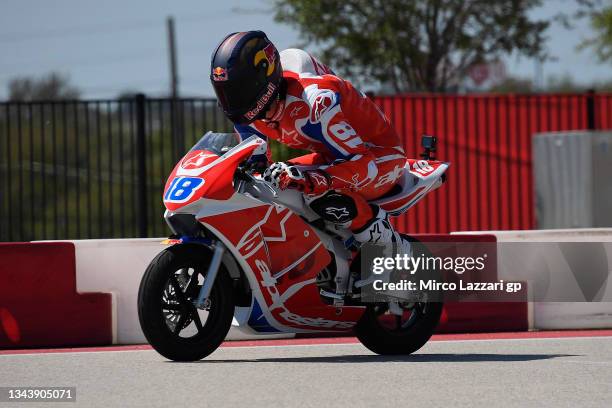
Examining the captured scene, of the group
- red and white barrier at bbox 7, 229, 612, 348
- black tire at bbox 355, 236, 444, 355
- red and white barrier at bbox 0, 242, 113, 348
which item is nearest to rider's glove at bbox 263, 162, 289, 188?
black tire at bbox 355, 236, 444, 355

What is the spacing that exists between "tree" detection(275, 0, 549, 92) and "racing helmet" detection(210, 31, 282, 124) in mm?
13161

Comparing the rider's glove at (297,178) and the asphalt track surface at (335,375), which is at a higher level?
the rider's glove at (297,178)

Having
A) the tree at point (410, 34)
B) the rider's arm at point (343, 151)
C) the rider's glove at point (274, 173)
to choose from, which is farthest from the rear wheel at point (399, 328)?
the tree at point (410, 34)

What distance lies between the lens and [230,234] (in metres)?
7.68

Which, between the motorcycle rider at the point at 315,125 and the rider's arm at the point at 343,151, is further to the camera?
the rider's arm at the point at 343,151

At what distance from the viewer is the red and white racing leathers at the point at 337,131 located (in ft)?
26.5

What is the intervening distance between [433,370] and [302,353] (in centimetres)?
145

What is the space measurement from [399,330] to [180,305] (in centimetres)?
159

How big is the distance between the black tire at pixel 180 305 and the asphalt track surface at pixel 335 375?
0.12 meters

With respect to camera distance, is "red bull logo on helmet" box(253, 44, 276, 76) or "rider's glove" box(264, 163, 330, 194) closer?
"rider's glove" box(264, 163, 330, 194)

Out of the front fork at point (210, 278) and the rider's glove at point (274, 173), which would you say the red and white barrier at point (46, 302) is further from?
the rider's glove at point (274, 173)

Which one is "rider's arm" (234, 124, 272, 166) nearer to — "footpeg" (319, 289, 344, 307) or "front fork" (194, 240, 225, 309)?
"front fork" (194, 240, 225, 309)

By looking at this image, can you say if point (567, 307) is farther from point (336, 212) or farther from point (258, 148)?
point (258, 148)

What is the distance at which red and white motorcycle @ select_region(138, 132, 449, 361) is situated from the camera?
759 centimetres
